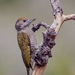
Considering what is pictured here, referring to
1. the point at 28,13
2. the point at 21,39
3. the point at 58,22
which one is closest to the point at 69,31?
the point at 28,13

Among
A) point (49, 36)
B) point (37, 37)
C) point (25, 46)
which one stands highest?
point (49, 36)

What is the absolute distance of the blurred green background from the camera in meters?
5.18

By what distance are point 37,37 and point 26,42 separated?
7.57ft

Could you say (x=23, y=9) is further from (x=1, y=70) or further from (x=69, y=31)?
(x=1, y=70)

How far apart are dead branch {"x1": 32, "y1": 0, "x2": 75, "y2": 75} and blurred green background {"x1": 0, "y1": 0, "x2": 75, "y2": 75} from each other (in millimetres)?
2156

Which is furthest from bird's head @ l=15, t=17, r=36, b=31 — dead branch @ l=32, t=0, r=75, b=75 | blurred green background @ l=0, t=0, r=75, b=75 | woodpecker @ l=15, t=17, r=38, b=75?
blurred green background @ l=0, t=0, r=75, b=75

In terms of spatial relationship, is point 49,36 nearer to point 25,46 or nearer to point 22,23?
point 25,46

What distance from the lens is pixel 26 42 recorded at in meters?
3.50

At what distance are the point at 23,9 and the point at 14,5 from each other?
194mm

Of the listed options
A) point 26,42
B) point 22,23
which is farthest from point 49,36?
point 22,23

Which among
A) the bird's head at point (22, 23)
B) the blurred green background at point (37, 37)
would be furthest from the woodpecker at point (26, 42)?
the blurred green background at point (37, 37)

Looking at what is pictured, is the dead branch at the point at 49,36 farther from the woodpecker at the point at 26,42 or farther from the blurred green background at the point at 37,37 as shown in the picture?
the blurred green background at the point at 37,37

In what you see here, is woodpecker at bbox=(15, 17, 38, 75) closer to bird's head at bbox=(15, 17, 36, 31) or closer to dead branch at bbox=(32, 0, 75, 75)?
bird's head at bbox=(15, 17, 36, 31)

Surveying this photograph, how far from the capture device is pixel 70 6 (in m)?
6.25
